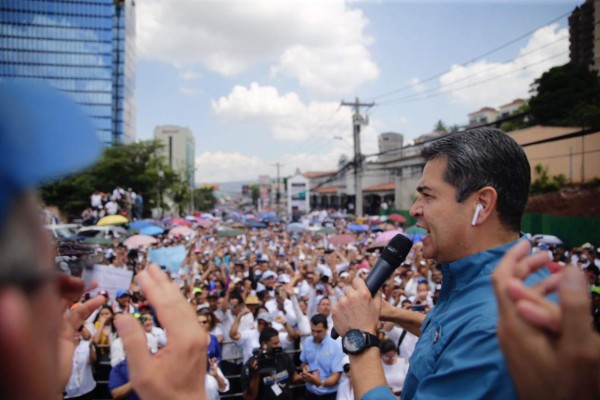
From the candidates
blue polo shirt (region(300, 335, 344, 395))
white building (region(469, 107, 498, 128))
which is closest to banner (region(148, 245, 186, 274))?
blue polo shirt (region(300, 335, 344, 395))

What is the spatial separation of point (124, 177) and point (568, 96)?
122 feet

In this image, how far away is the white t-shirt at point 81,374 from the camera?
210 inches

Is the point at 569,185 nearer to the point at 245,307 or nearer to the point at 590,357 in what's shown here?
the point at 245,307

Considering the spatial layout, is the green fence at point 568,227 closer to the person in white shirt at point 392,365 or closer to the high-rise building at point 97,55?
the person in white shirt at point 392,365

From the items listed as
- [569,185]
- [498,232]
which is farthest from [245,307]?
[569,185]

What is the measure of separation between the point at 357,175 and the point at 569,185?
39.9 ft

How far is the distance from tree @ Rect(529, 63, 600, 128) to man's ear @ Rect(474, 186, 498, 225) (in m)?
26.3

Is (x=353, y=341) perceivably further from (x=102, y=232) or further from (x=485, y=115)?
(x=485, y=115)

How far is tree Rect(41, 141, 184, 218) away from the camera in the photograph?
38094 mm

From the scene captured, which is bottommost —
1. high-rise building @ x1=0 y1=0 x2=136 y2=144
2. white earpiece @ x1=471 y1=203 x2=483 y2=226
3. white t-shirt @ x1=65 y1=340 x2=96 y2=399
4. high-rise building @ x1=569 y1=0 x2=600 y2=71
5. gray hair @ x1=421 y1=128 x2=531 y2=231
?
white t-shirt @ x1=65 y1=340 x2=96 y2=399

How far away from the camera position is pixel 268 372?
16.2ft

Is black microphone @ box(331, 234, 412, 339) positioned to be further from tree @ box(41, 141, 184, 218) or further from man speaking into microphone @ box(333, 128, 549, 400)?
tree @ box(41, 141, 184, 218)

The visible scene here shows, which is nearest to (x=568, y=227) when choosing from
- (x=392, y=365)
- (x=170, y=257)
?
(x=170, y=257)

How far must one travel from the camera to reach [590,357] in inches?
28.4
